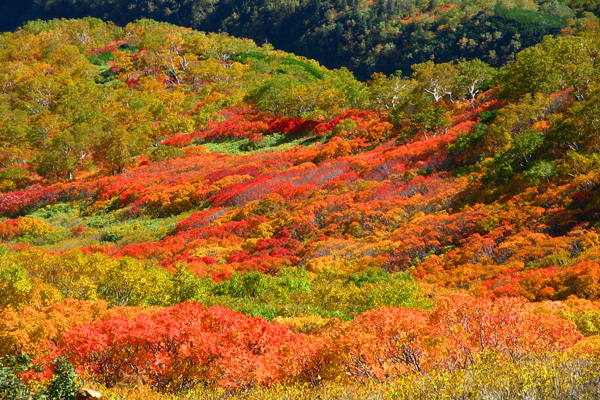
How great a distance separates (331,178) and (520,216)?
16085mm

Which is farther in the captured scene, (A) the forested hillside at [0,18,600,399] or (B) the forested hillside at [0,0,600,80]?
(B) the forested hillside at [0,0,600,80]

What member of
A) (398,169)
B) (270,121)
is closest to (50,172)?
(270,121)

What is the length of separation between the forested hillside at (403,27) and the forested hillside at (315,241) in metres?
60.3

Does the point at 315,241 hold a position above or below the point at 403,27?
below

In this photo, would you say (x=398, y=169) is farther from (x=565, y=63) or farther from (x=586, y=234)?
(x=586, y=234)

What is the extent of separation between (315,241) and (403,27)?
411 feet

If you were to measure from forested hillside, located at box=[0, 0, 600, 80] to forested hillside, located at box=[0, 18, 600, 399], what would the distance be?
60.3 m

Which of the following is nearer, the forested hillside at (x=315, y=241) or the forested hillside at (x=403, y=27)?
the forested hillside at (x=315, y=241)

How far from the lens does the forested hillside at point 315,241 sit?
8742mm

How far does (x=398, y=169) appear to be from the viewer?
31750 mm

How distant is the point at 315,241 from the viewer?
82.8 ft

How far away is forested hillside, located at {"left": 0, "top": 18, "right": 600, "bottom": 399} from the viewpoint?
344 inches

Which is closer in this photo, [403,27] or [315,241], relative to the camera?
[315,241]

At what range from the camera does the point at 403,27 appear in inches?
5344
